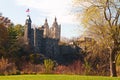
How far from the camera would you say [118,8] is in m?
25.3

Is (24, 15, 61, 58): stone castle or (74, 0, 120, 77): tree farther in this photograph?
(24, 15, 61, 58): stone castle

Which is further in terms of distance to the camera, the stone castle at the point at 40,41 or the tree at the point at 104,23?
the stone castle at the point at 40,41

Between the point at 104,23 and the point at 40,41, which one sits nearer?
the point at 104,23

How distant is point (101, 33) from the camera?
A: 26.5 meters

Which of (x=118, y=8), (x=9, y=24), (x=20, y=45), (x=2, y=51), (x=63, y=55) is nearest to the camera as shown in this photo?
(x=118, y=8)

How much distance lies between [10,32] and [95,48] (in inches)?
1300

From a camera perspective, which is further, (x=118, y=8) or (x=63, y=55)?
(x=63, y=55)

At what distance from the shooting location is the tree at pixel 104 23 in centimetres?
2503

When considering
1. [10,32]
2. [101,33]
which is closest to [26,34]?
[10,32]

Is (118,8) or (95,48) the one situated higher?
(118,8)

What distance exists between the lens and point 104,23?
26.5m

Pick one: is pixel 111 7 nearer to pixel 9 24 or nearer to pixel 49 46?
pixel 9 24

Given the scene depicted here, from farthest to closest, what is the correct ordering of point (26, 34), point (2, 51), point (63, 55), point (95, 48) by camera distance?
point (63, 55) < point (26, 34) < point (2, 51) < point (95, 48)

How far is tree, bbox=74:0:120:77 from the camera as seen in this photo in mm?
25031
